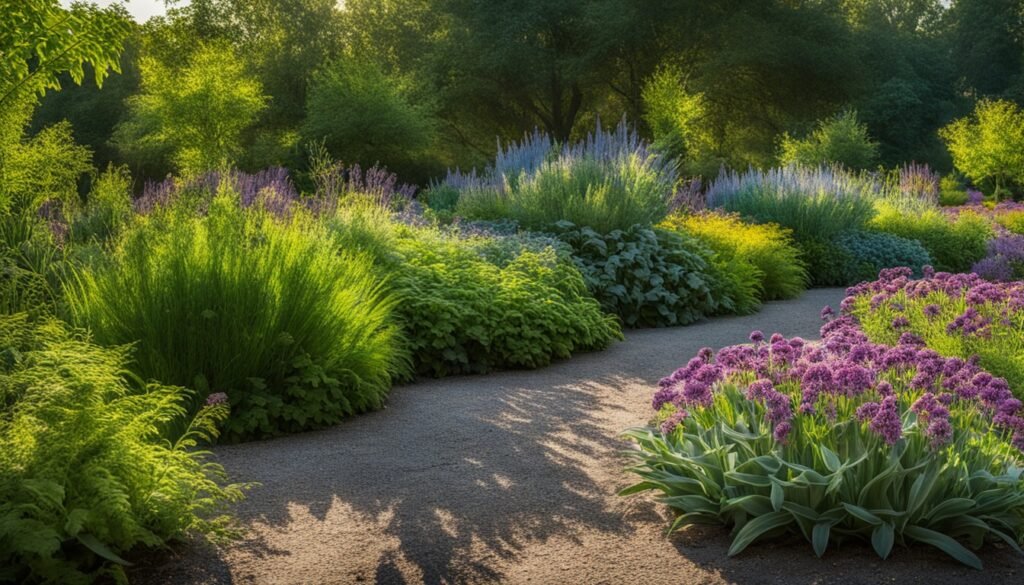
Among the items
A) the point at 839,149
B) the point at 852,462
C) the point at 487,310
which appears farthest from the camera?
the point at 839,149

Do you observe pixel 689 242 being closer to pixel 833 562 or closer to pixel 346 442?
pixel 346 442

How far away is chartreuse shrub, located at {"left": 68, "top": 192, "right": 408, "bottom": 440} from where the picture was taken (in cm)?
532

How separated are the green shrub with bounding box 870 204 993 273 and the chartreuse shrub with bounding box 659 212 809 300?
428cm

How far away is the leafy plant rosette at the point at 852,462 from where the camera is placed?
3262 mm

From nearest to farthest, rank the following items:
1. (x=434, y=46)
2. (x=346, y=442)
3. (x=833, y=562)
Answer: (x=833, y=562) < (x=346, y=442) < (x=434, y=46)

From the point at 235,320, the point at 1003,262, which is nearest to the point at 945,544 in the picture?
the point at 235,320

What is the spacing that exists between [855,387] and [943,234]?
13.9 m

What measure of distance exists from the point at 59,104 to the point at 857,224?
123 feet

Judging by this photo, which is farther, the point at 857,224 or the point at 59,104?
the point at 59,104

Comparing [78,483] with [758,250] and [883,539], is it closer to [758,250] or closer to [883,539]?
[883,539]

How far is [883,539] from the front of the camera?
3.22m

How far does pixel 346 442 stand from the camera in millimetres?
5195

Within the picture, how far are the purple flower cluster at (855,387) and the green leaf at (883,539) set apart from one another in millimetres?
314

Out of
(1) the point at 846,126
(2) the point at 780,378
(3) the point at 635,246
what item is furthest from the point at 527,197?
(1) the point at 846,126
